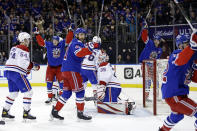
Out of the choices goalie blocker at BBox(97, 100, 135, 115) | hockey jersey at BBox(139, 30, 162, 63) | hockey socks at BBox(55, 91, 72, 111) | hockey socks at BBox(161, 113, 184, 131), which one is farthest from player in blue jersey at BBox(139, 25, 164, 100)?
hockey socks at BBox(161, 113, 184, 131)

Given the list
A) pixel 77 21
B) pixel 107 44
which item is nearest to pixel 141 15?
pixel 107 44

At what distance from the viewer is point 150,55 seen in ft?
21.4

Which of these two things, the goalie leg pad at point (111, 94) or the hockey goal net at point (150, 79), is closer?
the goalie leg pad at point (111, 94)

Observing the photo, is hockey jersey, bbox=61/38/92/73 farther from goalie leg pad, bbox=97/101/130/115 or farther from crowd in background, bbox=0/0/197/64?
crowd in background, bbox=0/0/197/64

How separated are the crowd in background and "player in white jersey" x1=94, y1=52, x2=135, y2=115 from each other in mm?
3333

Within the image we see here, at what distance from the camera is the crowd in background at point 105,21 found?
367 inches

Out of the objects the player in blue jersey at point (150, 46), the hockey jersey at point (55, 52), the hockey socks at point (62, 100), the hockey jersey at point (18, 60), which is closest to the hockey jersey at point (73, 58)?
the hockey socks at point (62, 100)

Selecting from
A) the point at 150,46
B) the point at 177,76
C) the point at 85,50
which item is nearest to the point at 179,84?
the point at 177,76

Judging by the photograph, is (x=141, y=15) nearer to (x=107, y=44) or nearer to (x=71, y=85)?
(x=107, y=44)

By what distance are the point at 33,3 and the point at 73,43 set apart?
392 inches

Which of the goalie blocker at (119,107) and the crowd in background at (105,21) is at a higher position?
the crowd in background at (105,21)

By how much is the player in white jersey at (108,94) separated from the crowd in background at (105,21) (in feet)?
10.9

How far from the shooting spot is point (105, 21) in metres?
10.1

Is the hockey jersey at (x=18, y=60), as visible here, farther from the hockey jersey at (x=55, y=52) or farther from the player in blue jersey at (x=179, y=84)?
the player in blue jersey at (x=179, y=84)
